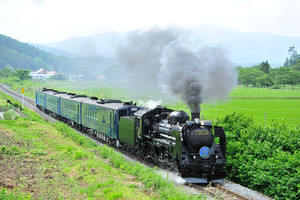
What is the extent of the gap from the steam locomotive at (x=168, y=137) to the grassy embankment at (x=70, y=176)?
1603mm

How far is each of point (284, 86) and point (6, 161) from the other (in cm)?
7438

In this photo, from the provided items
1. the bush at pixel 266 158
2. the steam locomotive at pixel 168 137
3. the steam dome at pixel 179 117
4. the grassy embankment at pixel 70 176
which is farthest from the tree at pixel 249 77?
the steam dome at pixel 179 117

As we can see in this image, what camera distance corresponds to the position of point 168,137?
555 inches

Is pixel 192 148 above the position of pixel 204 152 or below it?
above

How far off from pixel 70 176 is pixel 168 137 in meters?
4.49

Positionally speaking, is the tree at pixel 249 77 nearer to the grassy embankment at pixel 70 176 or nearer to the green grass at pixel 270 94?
the green grass at pixel 270 94

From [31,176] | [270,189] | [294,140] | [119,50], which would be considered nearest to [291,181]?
[270,189]

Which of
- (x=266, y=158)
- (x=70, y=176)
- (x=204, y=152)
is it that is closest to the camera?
(x=70, y=176)

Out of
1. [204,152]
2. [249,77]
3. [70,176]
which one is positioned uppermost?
[249,77]

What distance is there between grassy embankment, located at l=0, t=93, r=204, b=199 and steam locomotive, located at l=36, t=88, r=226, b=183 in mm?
1603

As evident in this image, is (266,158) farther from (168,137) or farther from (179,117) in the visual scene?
(168,137)

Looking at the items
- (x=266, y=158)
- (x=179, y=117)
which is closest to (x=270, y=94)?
(x=266, y=158)

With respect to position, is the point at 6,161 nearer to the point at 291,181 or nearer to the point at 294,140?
the point at 291,181

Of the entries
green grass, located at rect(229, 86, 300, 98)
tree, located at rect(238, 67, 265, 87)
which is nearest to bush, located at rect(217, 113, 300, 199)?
green grass, located at rect(229, 86, 300, 98)
